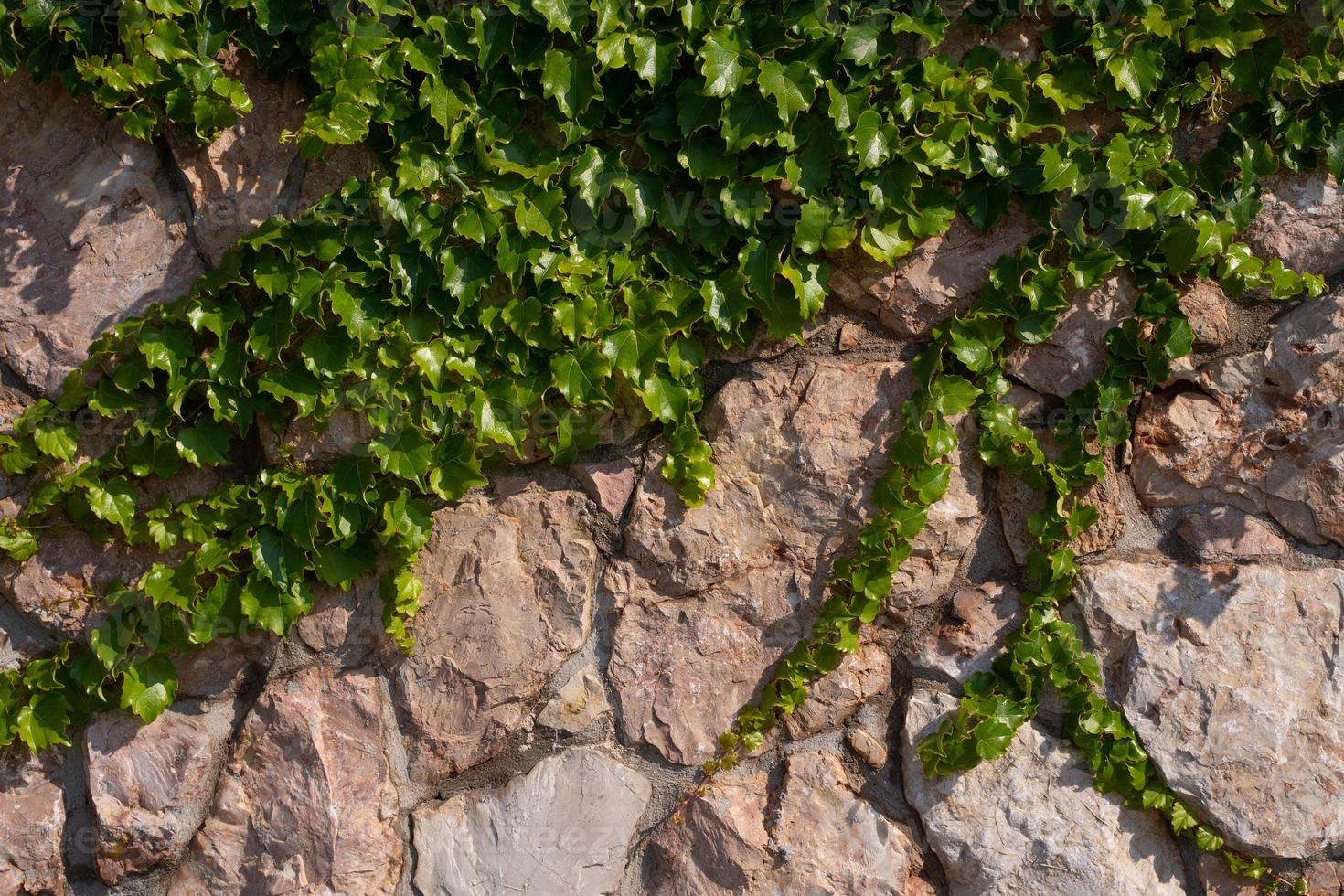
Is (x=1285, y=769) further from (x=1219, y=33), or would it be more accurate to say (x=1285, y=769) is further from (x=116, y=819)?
(x=116, y=819)

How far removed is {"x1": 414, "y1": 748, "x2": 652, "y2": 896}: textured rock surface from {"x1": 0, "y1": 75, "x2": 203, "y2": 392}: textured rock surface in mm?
1175

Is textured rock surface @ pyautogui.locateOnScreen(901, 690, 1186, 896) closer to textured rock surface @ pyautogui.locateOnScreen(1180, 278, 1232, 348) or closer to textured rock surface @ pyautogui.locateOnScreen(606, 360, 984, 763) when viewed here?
textured rock surface @ pyautogui.locateOnScreen(606, 360, 984, 763)

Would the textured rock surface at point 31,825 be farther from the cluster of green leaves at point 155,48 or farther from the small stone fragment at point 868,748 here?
the small stone fragment at point 868,748

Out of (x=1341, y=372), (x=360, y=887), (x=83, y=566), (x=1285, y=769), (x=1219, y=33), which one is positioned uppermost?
(x=1219, y=33)

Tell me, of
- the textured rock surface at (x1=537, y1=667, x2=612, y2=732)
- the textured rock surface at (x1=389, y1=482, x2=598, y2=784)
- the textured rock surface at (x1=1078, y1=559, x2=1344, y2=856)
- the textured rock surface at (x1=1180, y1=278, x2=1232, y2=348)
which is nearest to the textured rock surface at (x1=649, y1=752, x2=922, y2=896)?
the textured rock surface at (x1=537, y1=667, x2=612, y2=732)

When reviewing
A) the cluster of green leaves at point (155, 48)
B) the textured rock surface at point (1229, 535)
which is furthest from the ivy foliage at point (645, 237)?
the textured rock surface at point (1229, 535)

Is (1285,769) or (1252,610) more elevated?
(1252,610)

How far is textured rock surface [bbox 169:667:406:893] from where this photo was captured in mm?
1926

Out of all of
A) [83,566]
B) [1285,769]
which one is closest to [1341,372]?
[1285,769]

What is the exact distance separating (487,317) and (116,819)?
1251mm

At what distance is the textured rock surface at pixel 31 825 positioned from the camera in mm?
1975

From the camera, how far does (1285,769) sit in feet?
6.02

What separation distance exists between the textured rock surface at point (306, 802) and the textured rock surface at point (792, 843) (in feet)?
1.90

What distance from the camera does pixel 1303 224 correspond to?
1.87 m
